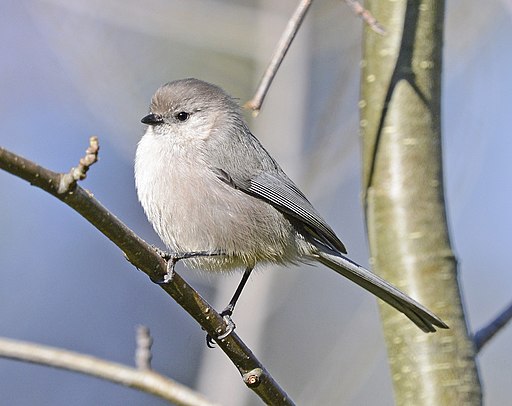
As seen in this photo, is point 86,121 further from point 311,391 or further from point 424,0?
point 424,0

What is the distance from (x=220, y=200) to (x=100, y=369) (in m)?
0.95

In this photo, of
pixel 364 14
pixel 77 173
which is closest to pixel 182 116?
pixel 364 14

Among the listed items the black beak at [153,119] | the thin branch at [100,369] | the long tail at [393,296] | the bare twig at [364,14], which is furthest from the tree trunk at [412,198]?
the black beak at [153,119]

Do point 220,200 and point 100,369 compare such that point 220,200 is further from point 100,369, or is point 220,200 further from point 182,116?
point 100,369

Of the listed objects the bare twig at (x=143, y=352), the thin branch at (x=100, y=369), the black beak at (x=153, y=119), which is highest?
the black beak at (x=153, y=119)

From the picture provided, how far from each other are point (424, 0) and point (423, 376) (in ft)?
3.96

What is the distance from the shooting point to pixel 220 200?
9.24 feet

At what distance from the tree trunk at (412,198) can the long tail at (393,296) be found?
0.04 m

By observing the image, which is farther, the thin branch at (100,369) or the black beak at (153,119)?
the black beak at (153,119)

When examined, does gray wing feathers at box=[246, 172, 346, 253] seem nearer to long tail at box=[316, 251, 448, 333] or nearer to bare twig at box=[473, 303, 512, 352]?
long tail at box=[316, 251, 448, 333]

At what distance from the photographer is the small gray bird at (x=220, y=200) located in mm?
2758

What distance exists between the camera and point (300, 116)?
12.0ft

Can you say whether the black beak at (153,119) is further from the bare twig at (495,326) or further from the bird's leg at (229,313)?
the bare twig at (495,326)

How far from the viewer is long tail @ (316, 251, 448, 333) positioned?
2.30 meters
